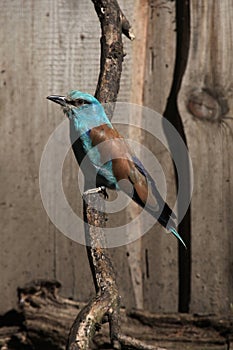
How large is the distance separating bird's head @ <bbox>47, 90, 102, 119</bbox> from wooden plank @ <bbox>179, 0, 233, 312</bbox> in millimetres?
831

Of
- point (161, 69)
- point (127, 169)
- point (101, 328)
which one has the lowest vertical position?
point (101, 328)

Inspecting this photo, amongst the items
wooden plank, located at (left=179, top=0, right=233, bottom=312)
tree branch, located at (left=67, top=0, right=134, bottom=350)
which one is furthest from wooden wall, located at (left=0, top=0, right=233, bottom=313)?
tree branch, located at (left=67, top=0, right=134, bottom=350)

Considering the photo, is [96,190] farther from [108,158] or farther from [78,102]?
[78,102]

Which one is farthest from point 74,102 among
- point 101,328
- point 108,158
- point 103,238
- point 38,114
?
point 101,328

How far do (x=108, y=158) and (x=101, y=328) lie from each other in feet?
3.24

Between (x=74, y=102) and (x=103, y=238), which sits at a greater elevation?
(x=74, y=102)

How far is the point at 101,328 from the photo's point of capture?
319 centimetres

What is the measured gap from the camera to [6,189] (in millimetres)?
3393

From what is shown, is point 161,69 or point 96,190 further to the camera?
point 161,69

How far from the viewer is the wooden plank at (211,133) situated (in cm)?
324

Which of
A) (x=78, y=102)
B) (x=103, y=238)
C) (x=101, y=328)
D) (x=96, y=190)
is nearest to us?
(x=103, y=238)

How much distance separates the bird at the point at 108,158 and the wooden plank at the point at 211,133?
80 cm

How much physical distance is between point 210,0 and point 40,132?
862 millimetres

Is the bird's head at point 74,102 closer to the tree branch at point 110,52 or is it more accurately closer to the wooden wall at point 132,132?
the tree branch at point 110,52
